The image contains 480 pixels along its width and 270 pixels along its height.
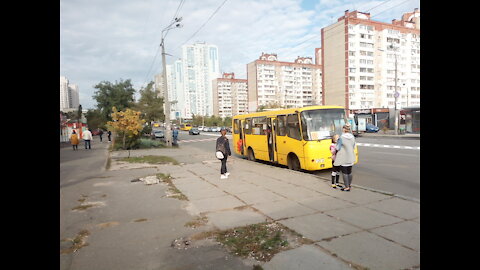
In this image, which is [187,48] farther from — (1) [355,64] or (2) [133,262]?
(2) [133,262]

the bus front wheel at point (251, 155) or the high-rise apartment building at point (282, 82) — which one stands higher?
the high-rise apartment building at point (282, 82)

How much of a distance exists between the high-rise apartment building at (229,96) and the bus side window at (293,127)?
94.5 metres

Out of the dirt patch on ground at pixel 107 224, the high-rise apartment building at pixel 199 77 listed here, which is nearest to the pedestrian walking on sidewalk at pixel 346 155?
the dirt patch on ground at pixel 107 224

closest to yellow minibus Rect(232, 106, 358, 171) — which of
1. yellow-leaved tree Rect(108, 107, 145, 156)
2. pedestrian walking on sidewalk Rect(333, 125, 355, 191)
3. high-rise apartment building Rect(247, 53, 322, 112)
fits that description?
pedestrian walking on sidewalk Rect(333, 125, 355, 191)

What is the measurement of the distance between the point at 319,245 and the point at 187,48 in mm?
102468

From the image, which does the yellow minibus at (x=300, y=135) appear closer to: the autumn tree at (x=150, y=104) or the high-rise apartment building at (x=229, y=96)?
the autumn tree at (x=150, y=104)

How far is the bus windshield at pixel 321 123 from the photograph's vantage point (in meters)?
9.84

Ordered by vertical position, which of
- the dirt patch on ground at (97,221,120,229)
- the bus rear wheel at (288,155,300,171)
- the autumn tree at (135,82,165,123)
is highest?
the autumn tree at (135,82,165,123)

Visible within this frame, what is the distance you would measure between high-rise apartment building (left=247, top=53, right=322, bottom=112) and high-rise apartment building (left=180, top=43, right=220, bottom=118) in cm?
2151

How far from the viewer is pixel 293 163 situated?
35.8 feet

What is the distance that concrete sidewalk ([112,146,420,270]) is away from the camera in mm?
3762

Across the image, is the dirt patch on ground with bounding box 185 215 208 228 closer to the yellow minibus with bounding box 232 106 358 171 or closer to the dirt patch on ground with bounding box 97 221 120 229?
the dirt patch on ground with bounding box 97 221 120 229
